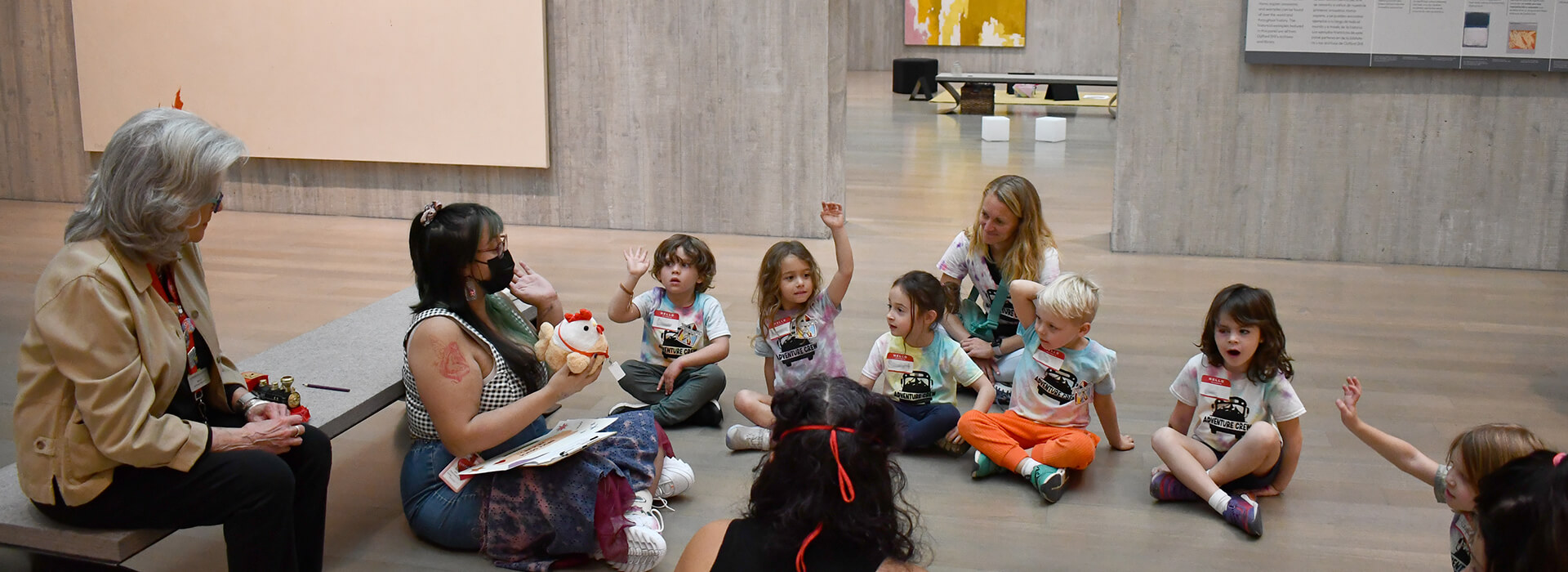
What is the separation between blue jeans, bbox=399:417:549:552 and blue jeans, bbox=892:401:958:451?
4.54 ft

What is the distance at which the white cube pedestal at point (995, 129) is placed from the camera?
14.3 meters

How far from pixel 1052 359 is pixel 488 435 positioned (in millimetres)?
1937

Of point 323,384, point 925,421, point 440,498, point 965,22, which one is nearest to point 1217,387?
point 925,421

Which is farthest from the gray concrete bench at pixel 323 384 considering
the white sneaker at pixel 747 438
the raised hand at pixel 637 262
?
the white sneaker at pixel 747 438

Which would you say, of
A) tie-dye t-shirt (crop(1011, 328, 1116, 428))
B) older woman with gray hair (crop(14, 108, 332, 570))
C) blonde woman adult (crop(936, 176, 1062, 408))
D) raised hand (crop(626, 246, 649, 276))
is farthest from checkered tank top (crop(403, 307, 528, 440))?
blonde woman adult (crop(936, 176, 1062, 408))

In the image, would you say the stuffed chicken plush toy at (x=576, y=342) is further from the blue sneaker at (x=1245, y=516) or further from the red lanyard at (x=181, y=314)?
the blue sneaker at (x=1245, y=516)

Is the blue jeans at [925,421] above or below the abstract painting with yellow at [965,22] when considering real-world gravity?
below

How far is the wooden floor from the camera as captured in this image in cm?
387

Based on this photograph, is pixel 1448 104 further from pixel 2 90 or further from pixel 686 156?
pixel 2 90

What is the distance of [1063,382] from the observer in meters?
4.32

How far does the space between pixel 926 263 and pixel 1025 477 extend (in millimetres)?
3605

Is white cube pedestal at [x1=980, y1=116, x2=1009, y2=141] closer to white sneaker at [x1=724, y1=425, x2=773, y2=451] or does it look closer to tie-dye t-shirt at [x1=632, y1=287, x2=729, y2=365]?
tie-dye t-shirt at [x1=632, y1=287, x2=729, y2=365]

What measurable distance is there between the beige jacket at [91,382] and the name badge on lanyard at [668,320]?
2.12 metres

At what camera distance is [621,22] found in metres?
8.55
